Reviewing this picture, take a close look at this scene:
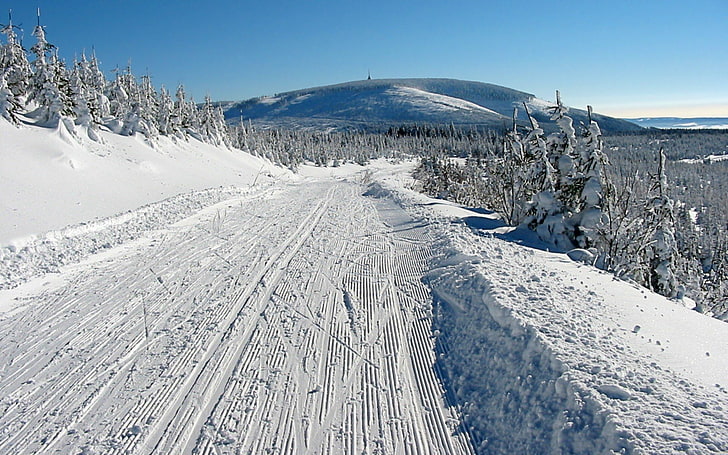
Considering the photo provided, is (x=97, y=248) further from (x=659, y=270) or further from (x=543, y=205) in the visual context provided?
(x=659, y=270)

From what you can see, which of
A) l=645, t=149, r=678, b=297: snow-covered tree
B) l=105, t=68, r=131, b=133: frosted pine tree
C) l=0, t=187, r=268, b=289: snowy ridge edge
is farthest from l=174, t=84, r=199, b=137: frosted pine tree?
l=645, t=149, r=678, b=297: snow-covered tree

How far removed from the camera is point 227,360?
5.71 metres

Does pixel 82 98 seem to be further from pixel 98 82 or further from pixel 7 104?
pixel 98 82

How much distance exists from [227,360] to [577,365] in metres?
4.26

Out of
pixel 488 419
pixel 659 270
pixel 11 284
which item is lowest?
pixel 659 270

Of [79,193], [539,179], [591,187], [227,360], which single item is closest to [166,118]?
[79,193]

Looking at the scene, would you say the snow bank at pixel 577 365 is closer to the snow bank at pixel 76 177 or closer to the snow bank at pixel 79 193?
the snow bank at pixel 79 193

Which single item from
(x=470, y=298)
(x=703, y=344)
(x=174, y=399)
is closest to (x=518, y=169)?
(x=470, y=298)

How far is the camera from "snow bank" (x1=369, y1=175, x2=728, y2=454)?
3584 mm

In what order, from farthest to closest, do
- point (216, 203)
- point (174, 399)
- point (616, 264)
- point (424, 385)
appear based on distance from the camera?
point (216, 203)
point (616, 264)
point (424, 385)
point (174, 399)

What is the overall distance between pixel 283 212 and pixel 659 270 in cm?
1452

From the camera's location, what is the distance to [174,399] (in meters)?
4.80

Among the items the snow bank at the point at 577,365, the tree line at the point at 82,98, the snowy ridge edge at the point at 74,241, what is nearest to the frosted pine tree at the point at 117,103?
the tree line at the point at 82,98

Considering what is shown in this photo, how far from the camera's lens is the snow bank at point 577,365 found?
358cm
